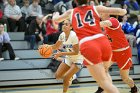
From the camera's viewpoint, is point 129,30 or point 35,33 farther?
point 129,30

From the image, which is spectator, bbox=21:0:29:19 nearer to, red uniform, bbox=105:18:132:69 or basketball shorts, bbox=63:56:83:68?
basketball shorts, bbox=63:56:83:68

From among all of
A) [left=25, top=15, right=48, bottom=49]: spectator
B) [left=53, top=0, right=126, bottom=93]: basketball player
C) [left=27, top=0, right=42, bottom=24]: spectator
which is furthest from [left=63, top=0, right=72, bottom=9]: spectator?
[left=53, top=0, right=126, bottom=93]: basketball player

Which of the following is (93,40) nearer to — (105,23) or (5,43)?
(105,23)

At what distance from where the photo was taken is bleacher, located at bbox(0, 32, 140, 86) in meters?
10.8

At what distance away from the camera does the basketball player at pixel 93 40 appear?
502cm

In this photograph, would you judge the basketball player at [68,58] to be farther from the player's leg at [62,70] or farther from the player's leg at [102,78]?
the player's leg at [102,78]

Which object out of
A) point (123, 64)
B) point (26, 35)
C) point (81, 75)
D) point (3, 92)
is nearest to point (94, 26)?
point (123, 64)

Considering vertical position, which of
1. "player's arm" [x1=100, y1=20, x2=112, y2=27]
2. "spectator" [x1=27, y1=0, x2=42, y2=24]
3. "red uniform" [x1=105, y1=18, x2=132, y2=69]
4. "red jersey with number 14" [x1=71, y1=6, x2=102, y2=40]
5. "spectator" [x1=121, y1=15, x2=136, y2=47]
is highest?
"red jersey with number 14" [x1=71, y1=6, x2=102, y2=40]

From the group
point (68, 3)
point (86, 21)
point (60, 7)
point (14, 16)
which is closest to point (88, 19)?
point (86, 21)

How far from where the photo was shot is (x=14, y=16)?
12.4m

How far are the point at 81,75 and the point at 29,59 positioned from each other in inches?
73.0

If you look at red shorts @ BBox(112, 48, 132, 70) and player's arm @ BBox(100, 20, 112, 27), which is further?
red shorts @ BBox(112, 48, 132, 70)

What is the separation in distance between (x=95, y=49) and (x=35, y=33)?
7.29 meters

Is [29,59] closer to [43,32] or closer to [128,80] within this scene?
[43,32]
